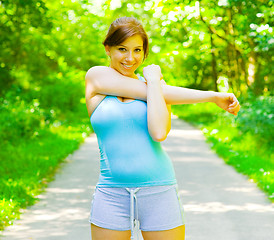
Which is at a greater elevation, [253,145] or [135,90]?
[135,90]

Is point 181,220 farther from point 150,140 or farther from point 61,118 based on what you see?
point 61,118

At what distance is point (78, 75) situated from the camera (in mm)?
28000

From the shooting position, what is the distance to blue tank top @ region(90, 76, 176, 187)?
2.35 m

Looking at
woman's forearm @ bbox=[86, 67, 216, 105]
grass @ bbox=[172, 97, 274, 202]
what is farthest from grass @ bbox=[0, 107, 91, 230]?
woman's forearm @ bbox=[86, 67, 216, 105]

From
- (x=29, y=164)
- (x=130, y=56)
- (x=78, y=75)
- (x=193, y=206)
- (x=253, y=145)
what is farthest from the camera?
(x=78, y=75)

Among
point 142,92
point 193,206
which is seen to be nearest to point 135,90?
point 142,92

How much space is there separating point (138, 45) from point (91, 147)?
35.0 ft

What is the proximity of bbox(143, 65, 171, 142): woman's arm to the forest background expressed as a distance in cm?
99

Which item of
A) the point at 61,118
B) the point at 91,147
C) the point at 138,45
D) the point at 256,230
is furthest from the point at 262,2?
the point at 61,118

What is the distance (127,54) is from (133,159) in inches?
19.8

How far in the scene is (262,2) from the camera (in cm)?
1123

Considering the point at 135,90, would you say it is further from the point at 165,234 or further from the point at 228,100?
the point at 165,234

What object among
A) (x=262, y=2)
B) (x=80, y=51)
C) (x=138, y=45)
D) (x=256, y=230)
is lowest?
(x=256, y=230)

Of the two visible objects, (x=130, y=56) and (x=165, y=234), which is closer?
(x=165, y=234)
